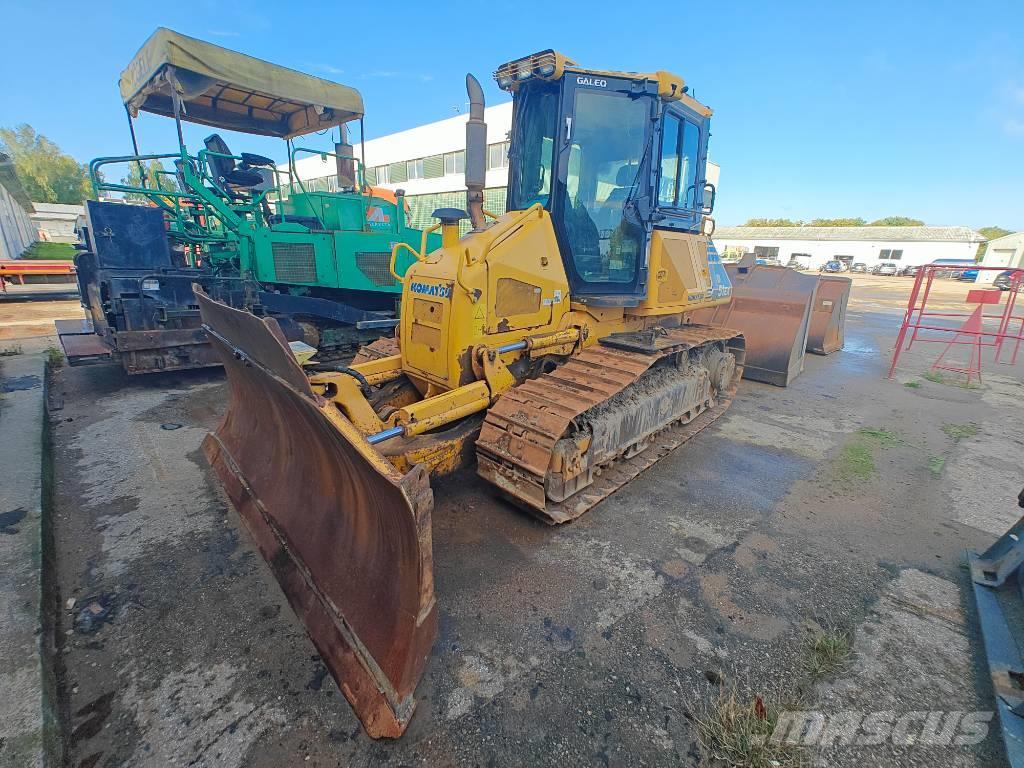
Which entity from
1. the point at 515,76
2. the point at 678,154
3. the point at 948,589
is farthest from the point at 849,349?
the point at 515,76

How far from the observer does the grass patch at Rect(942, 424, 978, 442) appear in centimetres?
538

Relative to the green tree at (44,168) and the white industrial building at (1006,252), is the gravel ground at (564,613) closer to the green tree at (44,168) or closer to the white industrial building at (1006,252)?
the white industrial building at (1006,252)

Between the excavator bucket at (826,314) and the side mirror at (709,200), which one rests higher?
the side mirror at (709,200)

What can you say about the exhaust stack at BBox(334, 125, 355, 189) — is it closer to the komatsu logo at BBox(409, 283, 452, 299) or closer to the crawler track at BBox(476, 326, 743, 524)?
the komatsu logo at BBox(409, 283, 452, 299)

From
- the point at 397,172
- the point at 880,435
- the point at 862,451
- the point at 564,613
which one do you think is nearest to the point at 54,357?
the point at 564,613

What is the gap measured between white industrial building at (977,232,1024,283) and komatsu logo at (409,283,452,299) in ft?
198

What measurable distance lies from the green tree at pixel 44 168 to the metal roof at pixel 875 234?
76531 millimetres

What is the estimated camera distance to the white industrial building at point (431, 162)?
94.3 ft

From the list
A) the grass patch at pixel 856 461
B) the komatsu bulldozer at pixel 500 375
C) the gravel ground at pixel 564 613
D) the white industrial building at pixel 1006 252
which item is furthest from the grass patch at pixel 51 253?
the white industrial building at pixel 1006 252

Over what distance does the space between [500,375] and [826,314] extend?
28.0ft

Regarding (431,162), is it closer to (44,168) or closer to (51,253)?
(51,253)

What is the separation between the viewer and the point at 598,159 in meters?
3.95

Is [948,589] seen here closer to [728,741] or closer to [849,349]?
[728,741]

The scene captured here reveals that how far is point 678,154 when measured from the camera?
4.45 metres
